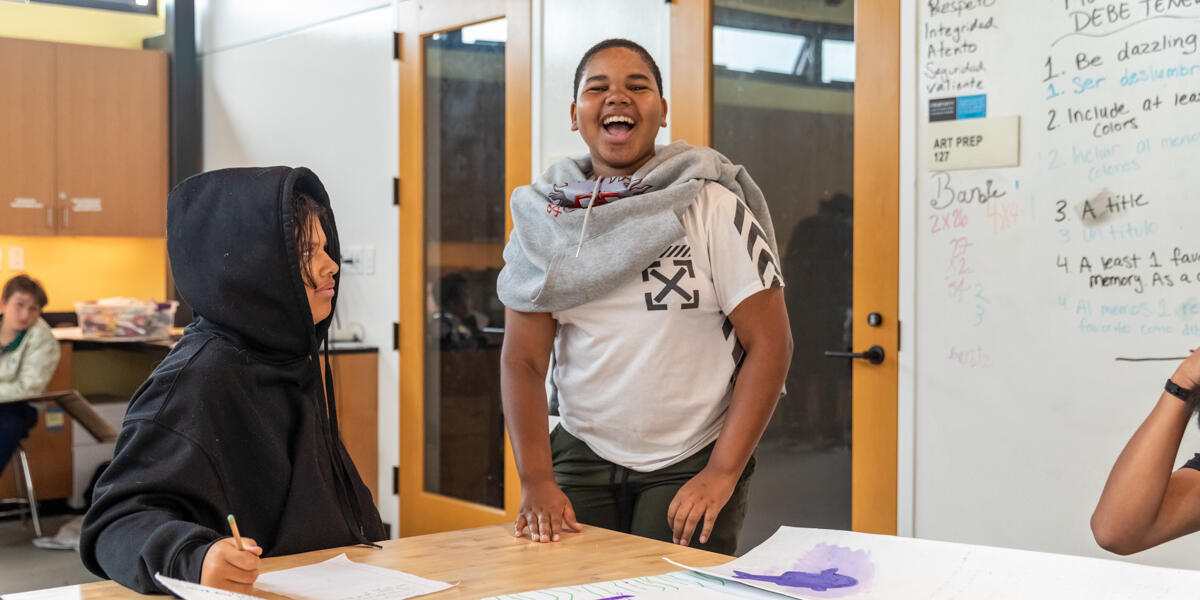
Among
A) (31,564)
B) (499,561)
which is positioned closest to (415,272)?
(31,564)

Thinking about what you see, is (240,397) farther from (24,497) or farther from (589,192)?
(24,497)

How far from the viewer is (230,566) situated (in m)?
1.15

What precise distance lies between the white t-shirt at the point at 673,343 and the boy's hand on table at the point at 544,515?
→ 20 cm

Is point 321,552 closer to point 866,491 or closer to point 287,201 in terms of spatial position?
point 287,201

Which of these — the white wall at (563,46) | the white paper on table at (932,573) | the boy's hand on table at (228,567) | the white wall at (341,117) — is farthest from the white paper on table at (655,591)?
the white wall at (341,117)

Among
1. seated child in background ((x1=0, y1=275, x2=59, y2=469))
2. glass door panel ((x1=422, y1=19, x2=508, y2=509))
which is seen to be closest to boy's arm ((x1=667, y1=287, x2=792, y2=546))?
glass door panel ((x1=422, y1=19, x2=508, y2=509))

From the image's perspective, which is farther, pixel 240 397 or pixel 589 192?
pixel 589 192

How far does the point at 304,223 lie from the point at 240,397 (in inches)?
9.9

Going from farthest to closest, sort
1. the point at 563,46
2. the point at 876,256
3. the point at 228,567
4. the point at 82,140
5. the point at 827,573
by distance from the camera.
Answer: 1. the point at 82,140
2. the point at 563,46
3. the point at 876,256
4. the point at 827,573
5. the point at 228,567

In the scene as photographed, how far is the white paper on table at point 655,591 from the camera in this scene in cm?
117

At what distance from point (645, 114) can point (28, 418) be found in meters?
3.92

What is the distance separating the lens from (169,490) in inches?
51.9

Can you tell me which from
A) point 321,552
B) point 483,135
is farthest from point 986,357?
point 483,135

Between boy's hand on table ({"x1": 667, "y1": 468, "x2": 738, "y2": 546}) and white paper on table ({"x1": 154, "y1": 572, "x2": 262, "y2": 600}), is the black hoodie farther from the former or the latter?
boy's hand on table ({"x1": 667, "y1": 468, "x2": 738, "y2": 546})
